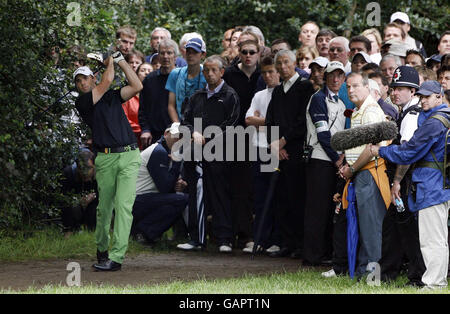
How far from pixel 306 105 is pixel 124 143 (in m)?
2.49

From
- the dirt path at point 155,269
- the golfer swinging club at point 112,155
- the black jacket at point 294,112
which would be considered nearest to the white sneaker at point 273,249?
the dirt path at point 155,269

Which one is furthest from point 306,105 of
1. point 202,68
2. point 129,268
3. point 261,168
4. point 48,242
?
point 48,242

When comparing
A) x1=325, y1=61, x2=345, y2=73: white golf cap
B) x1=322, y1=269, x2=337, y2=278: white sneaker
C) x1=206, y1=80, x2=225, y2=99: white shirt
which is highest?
x1=325, y1=61, x2=345, y2=73: white golf cap

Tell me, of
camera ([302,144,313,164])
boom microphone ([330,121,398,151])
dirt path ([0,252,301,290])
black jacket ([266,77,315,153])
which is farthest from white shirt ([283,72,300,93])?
boom microphone ([330,121,398,151])

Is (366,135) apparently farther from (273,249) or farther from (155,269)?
(273,249)

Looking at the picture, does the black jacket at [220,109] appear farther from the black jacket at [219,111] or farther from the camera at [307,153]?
the camera at [307,153]

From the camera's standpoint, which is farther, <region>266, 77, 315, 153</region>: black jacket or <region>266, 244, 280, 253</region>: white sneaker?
<region>266, 244, 280, 253</region>: white sneaker

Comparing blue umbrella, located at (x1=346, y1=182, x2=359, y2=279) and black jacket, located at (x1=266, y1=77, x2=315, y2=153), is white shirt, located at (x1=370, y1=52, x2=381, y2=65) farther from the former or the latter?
blue umbrella, located at (x1=346, y1=182, x2=359, y2=279)

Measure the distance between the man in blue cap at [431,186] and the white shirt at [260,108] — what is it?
333 cm

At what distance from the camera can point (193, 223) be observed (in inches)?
491

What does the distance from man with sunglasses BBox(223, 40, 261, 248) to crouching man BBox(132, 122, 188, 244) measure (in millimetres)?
745

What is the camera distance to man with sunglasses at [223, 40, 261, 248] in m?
12.6

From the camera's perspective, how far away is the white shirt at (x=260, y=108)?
12141 millimetres
